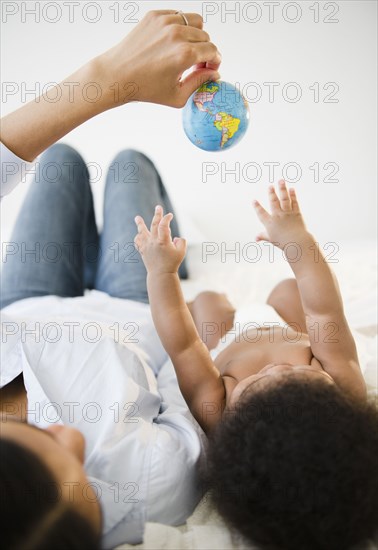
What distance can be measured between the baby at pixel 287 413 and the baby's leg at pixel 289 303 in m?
0.28

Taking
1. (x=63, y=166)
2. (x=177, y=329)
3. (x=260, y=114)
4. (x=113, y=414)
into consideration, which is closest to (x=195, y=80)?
(x=177, y=329)

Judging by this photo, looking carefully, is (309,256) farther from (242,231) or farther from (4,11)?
(4,11)

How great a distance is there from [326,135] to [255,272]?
1.23 metres

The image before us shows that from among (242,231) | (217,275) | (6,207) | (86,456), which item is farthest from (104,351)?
(242,231)

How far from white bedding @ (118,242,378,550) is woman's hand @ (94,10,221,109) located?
27.3 inches

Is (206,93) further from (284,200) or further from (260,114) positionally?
(260,114)

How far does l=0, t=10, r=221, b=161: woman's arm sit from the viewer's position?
0.83 m

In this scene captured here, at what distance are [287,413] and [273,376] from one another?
151mm

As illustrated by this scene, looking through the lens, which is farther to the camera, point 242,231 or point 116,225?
point 242,231

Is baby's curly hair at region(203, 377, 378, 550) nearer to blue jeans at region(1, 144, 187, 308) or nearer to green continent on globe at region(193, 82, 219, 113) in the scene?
green continent on globe at region(193, 82, 219, 113)

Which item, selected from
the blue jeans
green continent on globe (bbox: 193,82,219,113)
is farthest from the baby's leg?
green continent on globe (bbox: 193,82,219,113)

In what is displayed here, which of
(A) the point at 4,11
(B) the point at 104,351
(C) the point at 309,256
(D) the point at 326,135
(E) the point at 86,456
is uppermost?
(A) the point at 4,11

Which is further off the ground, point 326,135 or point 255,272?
point 326,135

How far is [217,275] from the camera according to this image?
1891 mm
